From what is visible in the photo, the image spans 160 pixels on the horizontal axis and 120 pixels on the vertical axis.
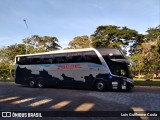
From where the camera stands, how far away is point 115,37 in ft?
184

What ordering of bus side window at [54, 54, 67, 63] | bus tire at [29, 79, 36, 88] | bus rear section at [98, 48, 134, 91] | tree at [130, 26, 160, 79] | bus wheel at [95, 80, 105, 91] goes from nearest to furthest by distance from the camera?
bus rear section at [98, 48, 134, 91]
bus wheel at [95, 80, 105, 91]
bus side window at [54, 54, 67, 63]
bus tire at [29, 79, 36, 88]
tree at [130, 26, 160, 79]

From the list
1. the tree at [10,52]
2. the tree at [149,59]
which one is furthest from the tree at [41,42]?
the tree at [149,59]

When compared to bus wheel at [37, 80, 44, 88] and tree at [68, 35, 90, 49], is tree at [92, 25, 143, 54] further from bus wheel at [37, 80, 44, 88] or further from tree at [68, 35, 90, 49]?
bus wheel at [37, 80, 44, 88]

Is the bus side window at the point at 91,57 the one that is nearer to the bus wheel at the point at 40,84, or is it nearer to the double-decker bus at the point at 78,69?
the double-decker bus at the point at 78,69

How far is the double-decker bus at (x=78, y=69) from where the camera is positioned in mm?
17438

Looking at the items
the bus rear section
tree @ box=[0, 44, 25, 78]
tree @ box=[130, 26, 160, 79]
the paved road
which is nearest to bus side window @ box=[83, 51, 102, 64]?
the bus rear section

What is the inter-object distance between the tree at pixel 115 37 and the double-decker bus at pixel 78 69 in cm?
3399

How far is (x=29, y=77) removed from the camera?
2277 cm

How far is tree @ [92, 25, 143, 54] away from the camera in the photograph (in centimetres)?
5488

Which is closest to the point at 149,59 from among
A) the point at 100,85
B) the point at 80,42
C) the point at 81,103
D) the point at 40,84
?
the point at 80,42

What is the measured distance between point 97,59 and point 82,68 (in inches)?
69.0

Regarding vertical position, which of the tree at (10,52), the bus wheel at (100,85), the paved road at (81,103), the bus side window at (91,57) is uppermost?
the tree at (10,52)

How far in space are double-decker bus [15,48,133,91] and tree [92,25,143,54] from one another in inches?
1338

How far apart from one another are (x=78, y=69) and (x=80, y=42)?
132ft
